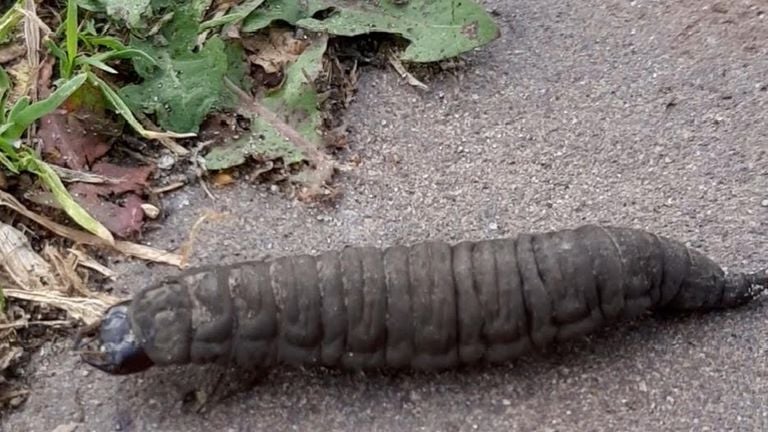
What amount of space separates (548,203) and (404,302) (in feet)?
2.10

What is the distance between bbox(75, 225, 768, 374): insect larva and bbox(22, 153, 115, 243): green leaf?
0.33 meters

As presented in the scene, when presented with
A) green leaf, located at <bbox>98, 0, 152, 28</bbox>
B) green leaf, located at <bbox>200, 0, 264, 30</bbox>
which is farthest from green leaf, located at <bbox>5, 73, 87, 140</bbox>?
green leaf, located at <bbox>200, 0, 264, 30</bbox>

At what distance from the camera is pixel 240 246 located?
10.5 ft

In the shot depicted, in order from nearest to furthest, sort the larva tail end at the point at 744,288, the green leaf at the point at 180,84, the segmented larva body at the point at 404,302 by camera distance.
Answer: the segmented larva body at the point at 404,302
the larva tail end at the point at 744,288
the green leaf at the point at 180,84

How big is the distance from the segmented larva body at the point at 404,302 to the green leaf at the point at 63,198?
35 cm

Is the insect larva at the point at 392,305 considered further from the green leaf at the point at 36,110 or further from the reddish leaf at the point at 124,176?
the green leaf at the point at 36,110

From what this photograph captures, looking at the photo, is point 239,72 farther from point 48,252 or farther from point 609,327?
point 609,327

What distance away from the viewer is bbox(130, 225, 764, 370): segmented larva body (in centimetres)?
282

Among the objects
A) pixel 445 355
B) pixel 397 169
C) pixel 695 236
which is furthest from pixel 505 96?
pixel 445 355

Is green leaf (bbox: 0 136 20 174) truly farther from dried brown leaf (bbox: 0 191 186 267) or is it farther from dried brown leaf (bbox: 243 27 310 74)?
dried brown leaf (bbox: 243 27 310 74)

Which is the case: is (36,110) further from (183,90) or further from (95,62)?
(183,90)

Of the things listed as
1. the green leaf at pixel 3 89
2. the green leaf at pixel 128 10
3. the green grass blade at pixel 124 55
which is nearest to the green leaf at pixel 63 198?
the green leaf at pixel 3 89

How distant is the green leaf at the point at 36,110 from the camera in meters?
3.14

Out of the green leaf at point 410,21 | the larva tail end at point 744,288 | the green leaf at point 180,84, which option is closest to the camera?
the larva tail end at point 744,288
